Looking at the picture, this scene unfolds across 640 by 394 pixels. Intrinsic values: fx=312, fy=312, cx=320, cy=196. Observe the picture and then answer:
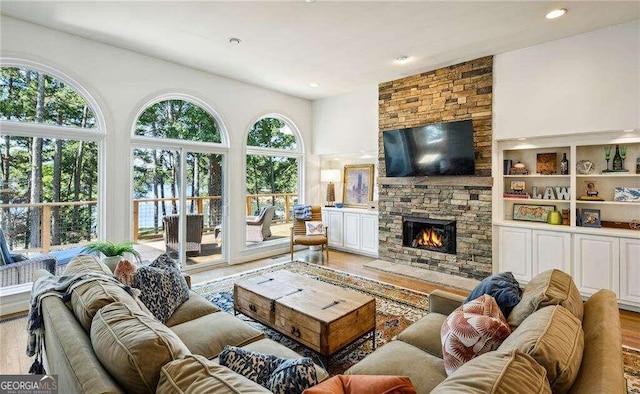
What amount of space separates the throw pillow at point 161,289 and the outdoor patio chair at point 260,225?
3255 mm

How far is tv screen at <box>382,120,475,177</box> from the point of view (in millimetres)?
4441

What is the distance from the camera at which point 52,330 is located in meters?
1.40

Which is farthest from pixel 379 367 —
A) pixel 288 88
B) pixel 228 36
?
pixel 288 88

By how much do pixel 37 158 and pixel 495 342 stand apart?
15.7 ft

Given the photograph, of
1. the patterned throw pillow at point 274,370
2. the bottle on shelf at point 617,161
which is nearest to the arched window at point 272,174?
the patterned throw pillow at point 274,370

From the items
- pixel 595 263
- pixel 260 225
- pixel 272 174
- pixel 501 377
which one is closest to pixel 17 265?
pixel 260 225

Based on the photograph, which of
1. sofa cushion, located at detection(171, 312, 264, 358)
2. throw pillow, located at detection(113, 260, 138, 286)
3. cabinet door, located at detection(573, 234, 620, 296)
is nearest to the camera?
sofa cushion, located at detection(171, 312, 264, 358)

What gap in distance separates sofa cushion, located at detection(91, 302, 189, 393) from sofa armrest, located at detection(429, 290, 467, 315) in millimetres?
1866

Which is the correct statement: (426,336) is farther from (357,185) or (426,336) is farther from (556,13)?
(357,185)

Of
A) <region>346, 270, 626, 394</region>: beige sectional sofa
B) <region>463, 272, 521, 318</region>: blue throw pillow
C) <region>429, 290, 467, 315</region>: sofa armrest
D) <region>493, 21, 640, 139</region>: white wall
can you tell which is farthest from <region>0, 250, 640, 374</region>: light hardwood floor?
<region>493, 21, 640, 139</region>: white wall

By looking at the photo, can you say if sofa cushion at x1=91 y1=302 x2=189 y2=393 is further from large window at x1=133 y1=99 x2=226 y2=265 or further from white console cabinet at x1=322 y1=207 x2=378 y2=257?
white console cabinet at x1=322 y1=207 x2=378 y2=257

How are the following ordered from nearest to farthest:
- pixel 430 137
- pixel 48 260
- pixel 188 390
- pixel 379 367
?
pixel 188 390
pixel 379 367
pixel 48 260
pixel 430 137

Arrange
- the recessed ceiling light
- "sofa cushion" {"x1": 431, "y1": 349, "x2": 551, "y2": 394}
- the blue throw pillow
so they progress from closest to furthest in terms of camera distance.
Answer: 1. "sofa cushion" {"x1": 431, "y1": 349, "x2": 551, "y2": 394}
2. the blue throw pillow
3. the recessed ceiling light

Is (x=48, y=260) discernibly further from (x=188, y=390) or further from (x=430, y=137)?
(x=430, y=137)
